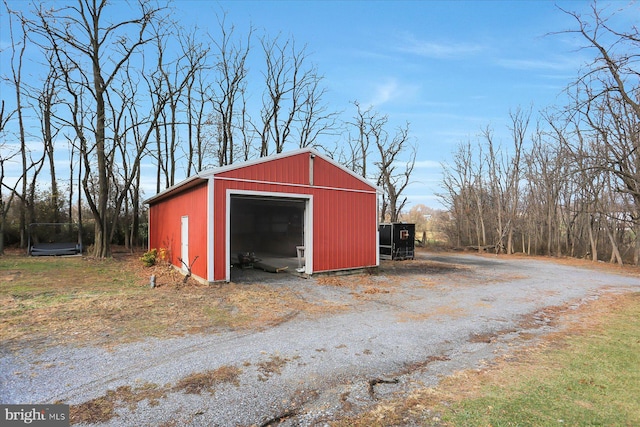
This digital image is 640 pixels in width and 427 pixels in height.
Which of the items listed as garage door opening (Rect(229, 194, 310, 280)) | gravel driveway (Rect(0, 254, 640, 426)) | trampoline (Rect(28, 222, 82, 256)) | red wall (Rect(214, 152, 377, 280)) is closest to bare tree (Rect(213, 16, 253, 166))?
garage door opening (Rect(229, 194, 310, 280))

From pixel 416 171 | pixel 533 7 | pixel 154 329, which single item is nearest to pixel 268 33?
pixel 416 171

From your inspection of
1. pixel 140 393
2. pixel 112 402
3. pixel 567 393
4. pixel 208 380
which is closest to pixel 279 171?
pixel 208 380

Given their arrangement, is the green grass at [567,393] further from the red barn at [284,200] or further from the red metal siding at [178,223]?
the red metal siding at [178,223]

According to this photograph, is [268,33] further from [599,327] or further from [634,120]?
[599,327]

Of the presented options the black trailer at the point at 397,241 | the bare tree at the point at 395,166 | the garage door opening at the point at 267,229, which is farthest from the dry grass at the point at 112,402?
the bare tree at the point at 395,166

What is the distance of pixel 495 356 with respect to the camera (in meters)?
3.92

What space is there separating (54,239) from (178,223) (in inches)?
408

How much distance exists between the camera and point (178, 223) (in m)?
10.6

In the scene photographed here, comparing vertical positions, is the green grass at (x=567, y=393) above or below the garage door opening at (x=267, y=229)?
below

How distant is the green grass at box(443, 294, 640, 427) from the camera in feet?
8.32

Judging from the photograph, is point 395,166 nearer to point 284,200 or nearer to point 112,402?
point 284,200

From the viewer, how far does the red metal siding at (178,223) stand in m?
8.19

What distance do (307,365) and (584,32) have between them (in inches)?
353

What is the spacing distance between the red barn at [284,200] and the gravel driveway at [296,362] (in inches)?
120
